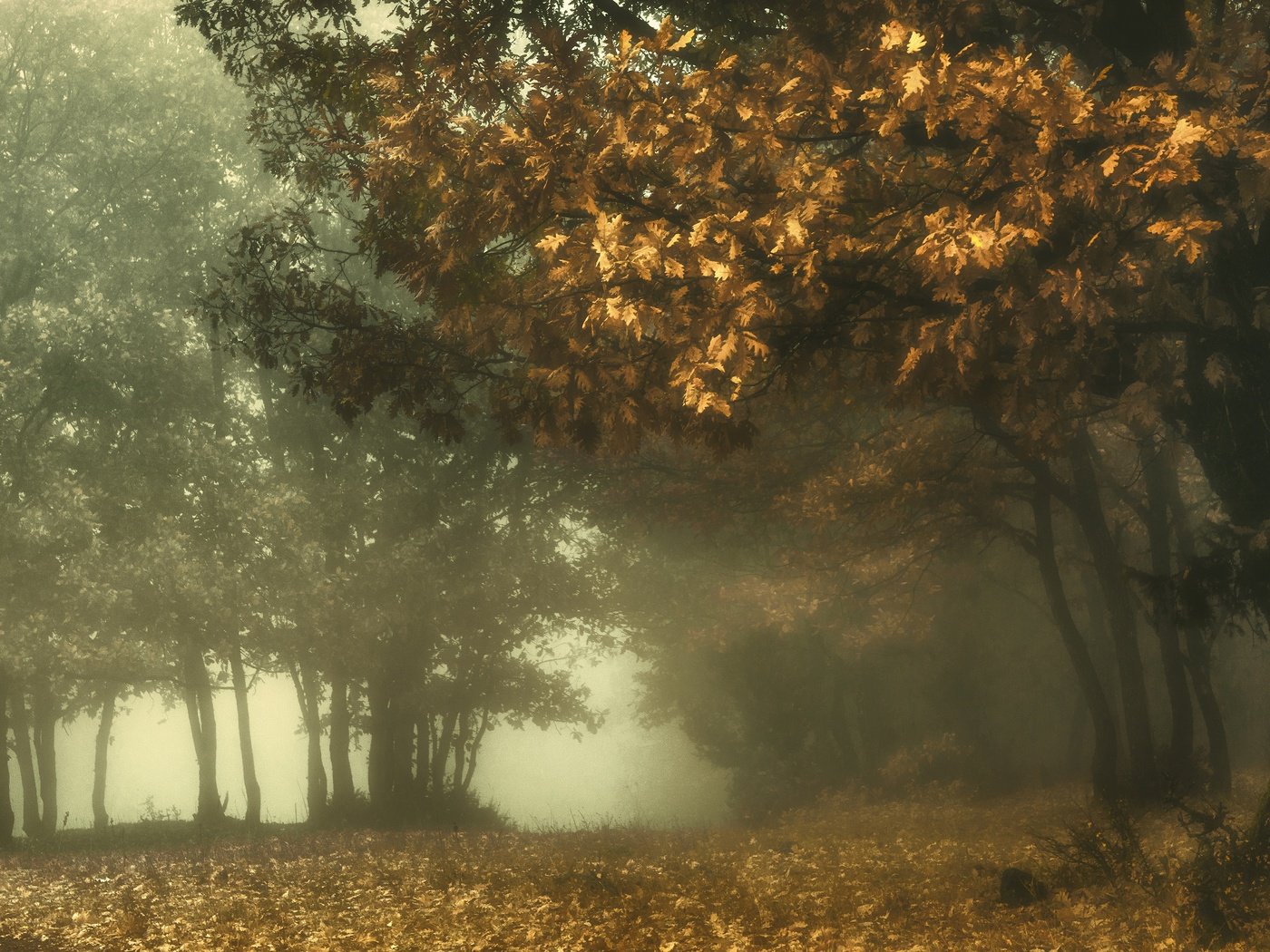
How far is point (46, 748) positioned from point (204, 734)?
657 centimetres

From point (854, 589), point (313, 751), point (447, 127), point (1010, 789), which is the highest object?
point (447, 127)

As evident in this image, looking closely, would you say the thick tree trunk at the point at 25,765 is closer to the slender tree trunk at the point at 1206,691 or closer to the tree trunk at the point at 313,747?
the tree trunk at the point at 313,747

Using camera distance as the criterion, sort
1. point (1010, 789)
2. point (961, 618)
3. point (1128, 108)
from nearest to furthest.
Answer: point (1128, 108), point (1010, 789), point (961, 618)

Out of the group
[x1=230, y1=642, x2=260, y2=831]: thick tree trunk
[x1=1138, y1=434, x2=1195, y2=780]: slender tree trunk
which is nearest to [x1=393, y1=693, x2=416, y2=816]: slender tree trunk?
[x1=230, y1=642, x2=260, y2=831]: thick tree trunk

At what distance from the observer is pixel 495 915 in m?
9.52

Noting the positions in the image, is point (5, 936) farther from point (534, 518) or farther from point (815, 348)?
point (534, 518)

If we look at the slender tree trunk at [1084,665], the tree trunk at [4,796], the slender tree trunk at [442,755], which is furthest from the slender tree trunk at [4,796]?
the slender tree trunk at [1084,665]

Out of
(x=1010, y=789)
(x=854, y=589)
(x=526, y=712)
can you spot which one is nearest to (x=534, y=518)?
(x=526, y=712)

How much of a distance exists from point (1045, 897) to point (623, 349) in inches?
212

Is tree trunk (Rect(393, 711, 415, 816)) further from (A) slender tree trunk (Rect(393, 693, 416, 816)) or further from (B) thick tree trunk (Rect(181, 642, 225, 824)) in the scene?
(B) thick tree trunk (Rect(181, 642, 225, 824))

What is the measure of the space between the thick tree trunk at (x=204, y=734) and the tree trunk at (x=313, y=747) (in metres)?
2.20

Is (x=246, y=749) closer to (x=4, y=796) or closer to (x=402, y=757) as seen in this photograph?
(x=402, y=757)

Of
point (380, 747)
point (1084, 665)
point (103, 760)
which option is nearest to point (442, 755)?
point (380, 747)

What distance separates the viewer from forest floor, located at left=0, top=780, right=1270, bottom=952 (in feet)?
27.1
